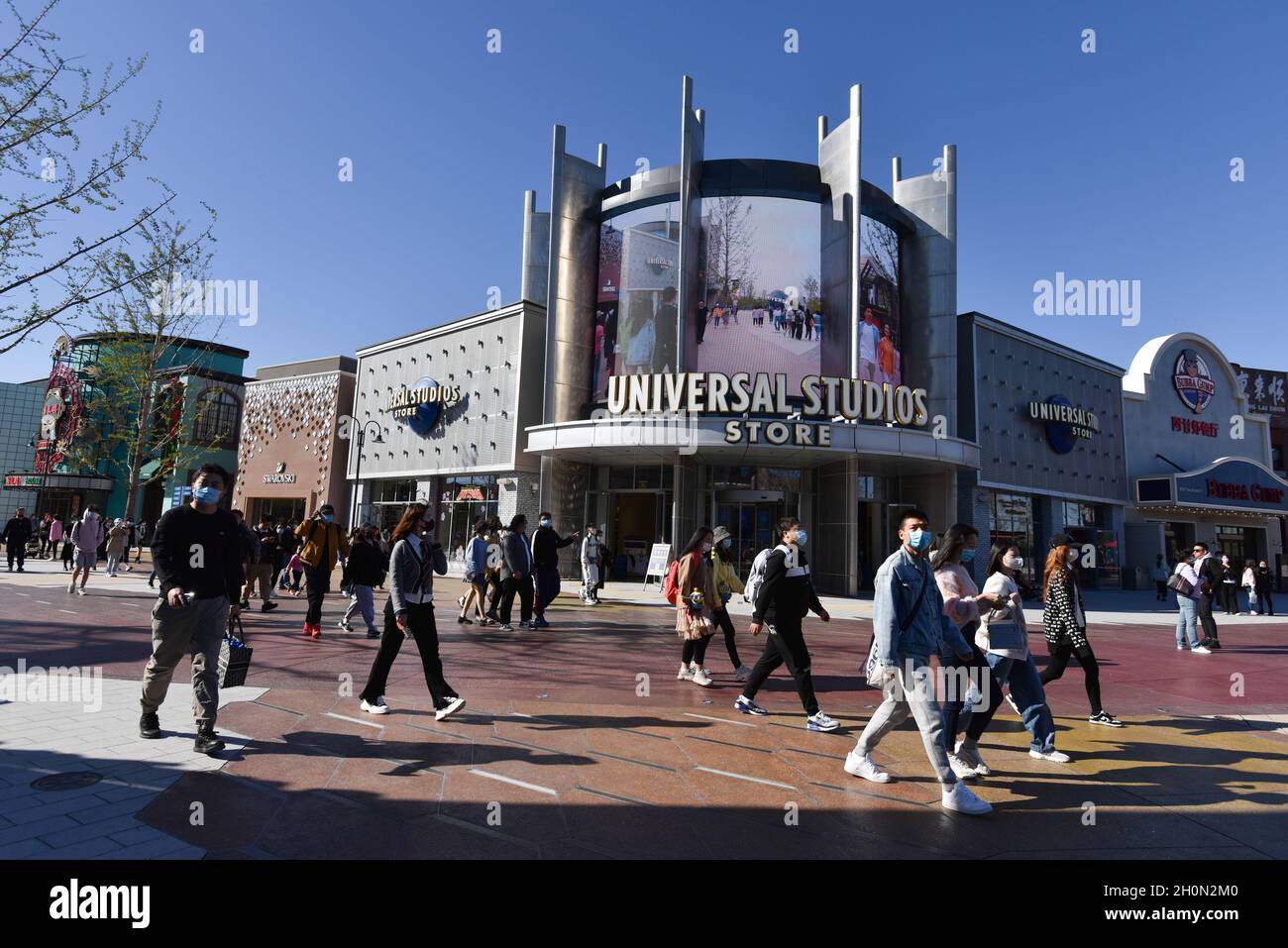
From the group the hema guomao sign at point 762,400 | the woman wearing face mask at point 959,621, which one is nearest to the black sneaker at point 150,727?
the woman wearing face mask at point 959,621

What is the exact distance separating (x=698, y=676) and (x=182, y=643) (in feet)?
17.4

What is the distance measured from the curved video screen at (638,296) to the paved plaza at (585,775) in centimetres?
1783

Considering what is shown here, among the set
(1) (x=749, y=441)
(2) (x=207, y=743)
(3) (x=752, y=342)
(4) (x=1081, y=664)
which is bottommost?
(2) (x=207, y=743)

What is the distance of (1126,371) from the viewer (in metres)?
36.5

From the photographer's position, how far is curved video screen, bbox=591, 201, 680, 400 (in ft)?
81.4

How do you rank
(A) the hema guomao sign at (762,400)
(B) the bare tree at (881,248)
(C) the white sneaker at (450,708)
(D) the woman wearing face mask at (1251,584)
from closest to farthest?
(C) the white sneaker at (450,708), (A) the hema guomao sign at (762,400), (D) the woman wearing face mask at (1251,584), (B) the bare tree at (881,248)

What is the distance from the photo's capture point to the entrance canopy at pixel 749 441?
20938mm

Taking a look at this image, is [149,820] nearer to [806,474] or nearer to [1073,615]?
[1073,615]

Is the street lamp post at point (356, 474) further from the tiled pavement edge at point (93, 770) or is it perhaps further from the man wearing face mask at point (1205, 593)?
the man wearing face mask at point (1205, 593)

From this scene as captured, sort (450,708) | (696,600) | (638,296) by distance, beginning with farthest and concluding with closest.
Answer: (638,296) → (696,600) → (450,708)

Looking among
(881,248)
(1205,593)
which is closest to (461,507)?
(881,248)

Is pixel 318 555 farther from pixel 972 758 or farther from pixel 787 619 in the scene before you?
pixel 972 758

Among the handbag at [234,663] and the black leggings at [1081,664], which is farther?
the black leggings at [1081,664]

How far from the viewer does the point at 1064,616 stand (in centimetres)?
641
